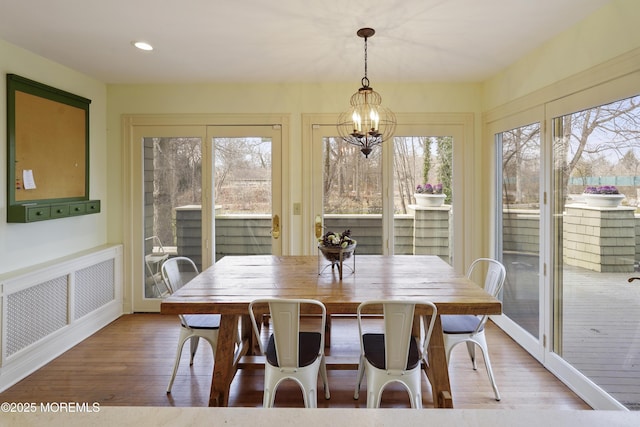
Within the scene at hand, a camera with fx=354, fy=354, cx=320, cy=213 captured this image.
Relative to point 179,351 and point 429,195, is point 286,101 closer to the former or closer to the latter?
point 429,195

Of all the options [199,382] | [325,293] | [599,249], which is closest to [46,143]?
[199,382]

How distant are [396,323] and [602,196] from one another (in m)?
1.66

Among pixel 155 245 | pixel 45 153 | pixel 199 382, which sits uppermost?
pixel 45 153

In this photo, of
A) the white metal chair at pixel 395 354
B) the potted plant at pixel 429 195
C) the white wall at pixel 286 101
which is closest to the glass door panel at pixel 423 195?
the potted plant at pixel 429 195

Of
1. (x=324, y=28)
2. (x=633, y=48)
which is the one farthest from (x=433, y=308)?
(x=324, y=28)

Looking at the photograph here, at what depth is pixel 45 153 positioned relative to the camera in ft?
9.86

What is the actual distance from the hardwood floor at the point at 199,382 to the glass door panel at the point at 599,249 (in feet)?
1.02

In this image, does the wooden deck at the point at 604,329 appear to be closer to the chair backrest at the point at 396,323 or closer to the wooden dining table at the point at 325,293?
the wooden dining table at the point at 325,293

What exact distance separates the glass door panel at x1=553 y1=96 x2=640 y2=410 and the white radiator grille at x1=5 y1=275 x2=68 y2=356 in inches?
156

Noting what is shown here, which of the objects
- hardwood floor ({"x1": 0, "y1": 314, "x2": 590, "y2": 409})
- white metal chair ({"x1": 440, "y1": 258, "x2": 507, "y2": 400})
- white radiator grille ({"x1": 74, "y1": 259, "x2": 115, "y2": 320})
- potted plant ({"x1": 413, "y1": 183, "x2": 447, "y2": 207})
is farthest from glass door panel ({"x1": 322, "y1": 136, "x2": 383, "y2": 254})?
white radiator grille ({"x1": 74, "y1": 259, "x2": 115, "y2": 320})

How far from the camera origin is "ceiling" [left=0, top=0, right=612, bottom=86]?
7.33ft

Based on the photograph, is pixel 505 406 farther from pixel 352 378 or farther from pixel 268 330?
pixel 268 330

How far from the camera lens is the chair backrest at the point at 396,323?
67.8 inches

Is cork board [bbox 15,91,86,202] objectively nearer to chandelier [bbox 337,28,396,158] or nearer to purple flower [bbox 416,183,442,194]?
chandelier [bbox 337,28,396,158]
